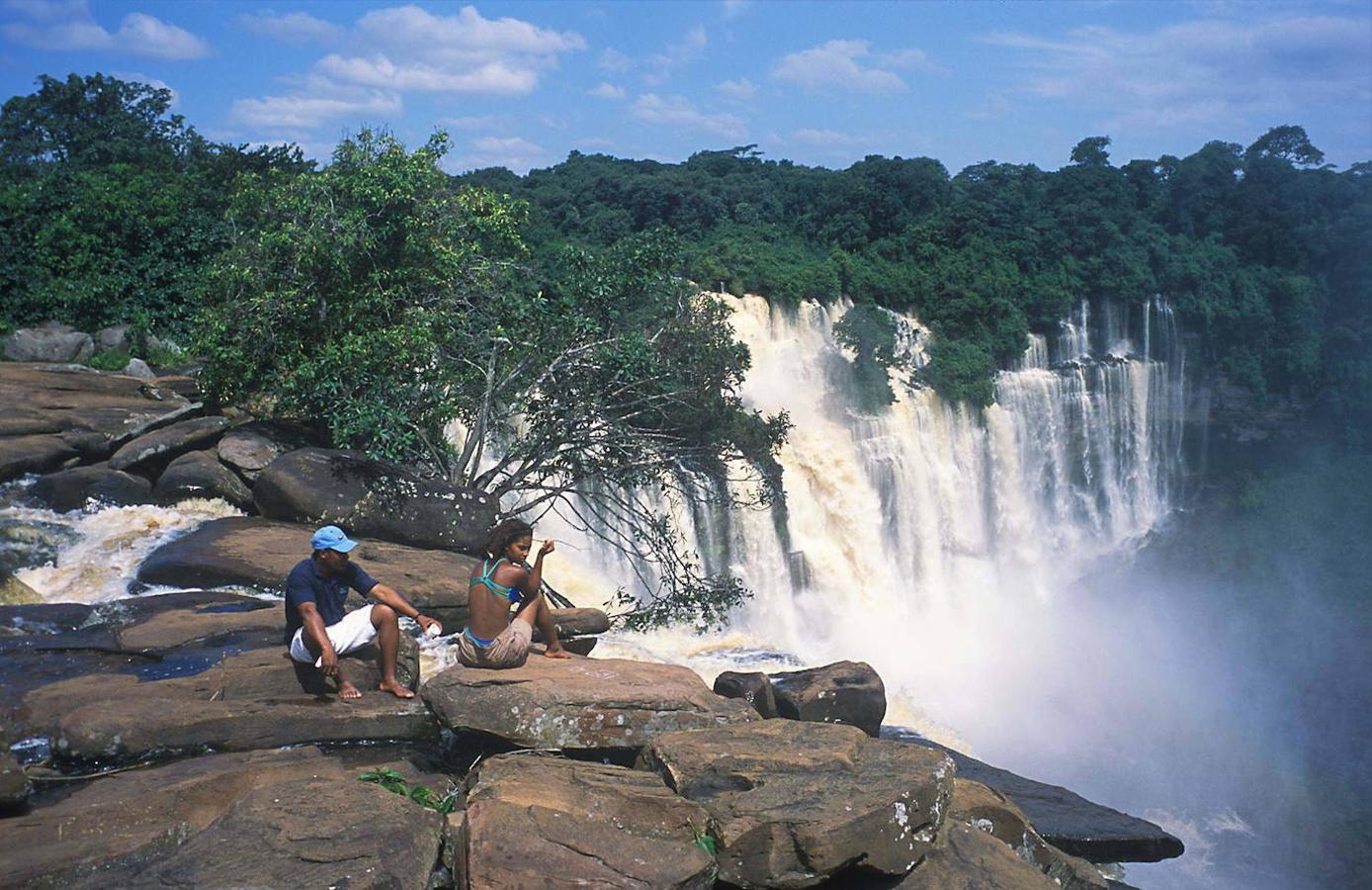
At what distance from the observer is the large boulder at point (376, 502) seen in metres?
10.7

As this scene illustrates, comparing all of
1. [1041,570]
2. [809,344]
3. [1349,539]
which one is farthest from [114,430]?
[1349,539]

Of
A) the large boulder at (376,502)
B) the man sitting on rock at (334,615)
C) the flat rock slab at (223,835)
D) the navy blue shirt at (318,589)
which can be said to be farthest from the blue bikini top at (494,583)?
the large boulder at (376,502)

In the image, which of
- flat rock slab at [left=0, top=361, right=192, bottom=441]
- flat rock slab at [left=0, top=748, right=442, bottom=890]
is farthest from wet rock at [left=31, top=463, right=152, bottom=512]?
flat rock slab at [left=0, top=748, right=442, bottom=890]

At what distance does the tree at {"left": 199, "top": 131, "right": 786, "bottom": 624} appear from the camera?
452 inches

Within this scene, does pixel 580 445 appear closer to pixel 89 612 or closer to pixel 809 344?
pixel 89 612

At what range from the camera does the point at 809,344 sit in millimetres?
19719

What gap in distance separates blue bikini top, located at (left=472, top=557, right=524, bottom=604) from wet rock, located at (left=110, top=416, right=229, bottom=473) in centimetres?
638

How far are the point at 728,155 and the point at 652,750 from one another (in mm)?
29398

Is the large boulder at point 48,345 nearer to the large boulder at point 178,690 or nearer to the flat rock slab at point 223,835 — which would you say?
the large boulder at point 178,690

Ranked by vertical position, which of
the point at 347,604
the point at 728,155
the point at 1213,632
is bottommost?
the point at 1213,632

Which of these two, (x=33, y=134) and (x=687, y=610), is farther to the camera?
(x=33, y=134)

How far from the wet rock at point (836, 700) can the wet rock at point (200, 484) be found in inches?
218

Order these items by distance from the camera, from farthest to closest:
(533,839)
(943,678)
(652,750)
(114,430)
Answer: (943,678) → (114,430) → (652,750) → (533,839)

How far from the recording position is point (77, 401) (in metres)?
13.1
